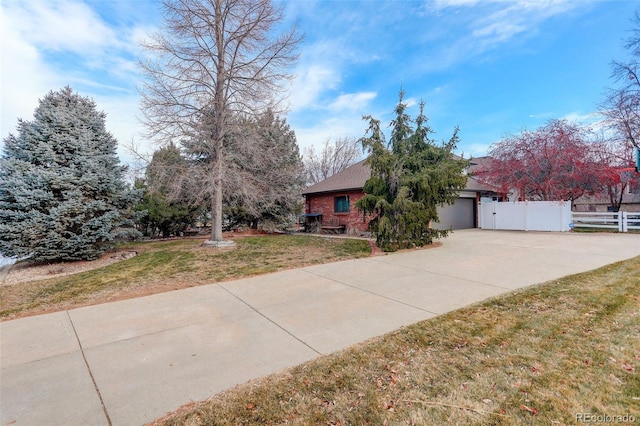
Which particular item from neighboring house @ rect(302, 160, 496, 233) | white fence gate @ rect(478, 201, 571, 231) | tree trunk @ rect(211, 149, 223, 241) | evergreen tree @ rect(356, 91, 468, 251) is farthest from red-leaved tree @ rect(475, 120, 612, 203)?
tree trunk @ rect(211, 149, 223, 241)

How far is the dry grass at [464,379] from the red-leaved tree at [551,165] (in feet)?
45.6

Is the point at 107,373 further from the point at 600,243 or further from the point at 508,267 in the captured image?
the point at 600,243

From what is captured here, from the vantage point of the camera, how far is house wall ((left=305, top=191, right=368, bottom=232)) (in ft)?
50.7

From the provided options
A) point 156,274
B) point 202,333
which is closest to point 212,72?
point 156,274

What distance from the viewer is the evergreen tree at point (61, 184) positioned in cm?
769

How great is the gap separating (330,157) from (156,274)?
28798mm

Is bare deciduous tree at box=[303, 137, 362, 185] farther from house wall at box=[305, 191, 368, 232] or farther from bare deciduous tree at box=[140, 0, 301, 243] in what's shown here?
bare deciduous tree at box=[140, 0, 301, 243]

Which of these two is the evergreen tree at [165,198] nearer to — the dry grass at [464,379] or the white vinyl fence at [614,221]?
the dry grass at [464,379]

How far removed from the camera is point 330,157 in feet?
112

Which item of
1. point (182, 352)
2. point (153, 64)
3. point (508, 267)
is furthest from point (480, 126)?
point (182, 352)

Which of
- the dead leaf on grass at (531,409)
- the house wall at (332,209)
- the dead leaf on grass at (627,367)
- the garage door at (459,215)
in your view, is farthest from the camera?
the garage door at (459,215)

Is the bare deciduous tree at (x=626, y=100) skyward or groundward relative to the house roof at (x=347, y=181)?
skyward

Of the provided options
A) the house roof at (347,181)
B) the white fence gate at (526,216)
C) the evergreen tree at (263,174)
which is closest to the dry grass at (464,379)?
the evergreen tree at (263,174)

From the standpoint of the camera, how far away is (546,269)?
6.46 m
